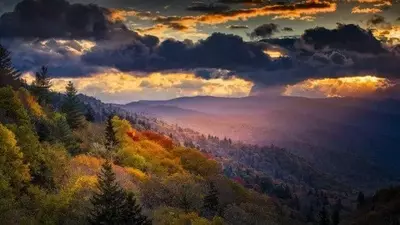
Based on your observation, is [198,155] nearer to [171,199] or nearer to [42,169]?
[171,199]

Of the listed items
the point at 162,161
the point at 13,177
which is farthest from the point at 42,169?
the point at 162,161

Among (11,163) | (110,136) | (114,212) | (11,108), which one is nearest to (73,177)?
(11,163)

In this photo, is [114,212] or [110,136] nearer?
[114,212]

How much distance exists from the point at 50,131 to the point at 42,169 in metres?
21.6

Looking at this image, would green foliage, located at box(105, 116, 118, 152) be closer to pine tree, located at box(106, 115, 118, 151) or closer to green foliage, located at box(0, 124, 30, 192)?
pine tree, located at box(106, 115, 118, 151)

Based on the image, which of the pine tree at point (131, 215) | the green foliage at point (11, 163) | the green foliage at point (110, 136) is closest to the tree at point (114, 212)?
the pine tree at point (131, 215)

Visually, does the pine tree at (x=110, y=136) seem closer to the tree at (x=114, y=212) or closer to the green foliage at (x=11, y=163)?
the green foliage at (x=11, y=163)

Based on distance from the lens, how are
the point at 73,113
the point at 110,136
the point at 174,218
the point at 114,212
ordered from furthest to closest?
the point at 73,113 → the point at 110,136 → the point at 174,218 → the point at 114,212

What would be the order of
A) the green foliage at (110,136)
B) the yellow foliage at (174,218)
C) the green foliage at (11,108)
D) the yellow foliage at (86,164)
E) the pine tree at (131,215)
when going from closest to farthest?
the pine tree at (131,215) → the yellow foliage at (174,218) → the green foliage at (11,108) → the yellow foliage at (86,164) → the green foliage at (110,136)

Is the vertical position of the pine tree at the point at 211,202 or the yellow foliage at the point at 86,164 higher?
the yellow foliage at the point at 86,164

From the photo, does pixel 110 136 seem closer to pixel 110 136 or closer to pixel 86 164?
pixel 110 136

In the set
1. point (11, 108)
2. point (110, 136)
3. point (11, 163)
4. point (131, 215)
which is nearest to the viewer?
point (131, 215)

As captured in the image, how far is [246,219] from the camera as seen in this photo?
99375 mm

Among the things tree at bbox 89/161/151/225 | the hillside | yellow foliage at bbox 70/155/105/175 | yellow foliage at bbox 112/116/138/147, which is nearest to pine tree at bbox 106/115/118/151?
the hillside
